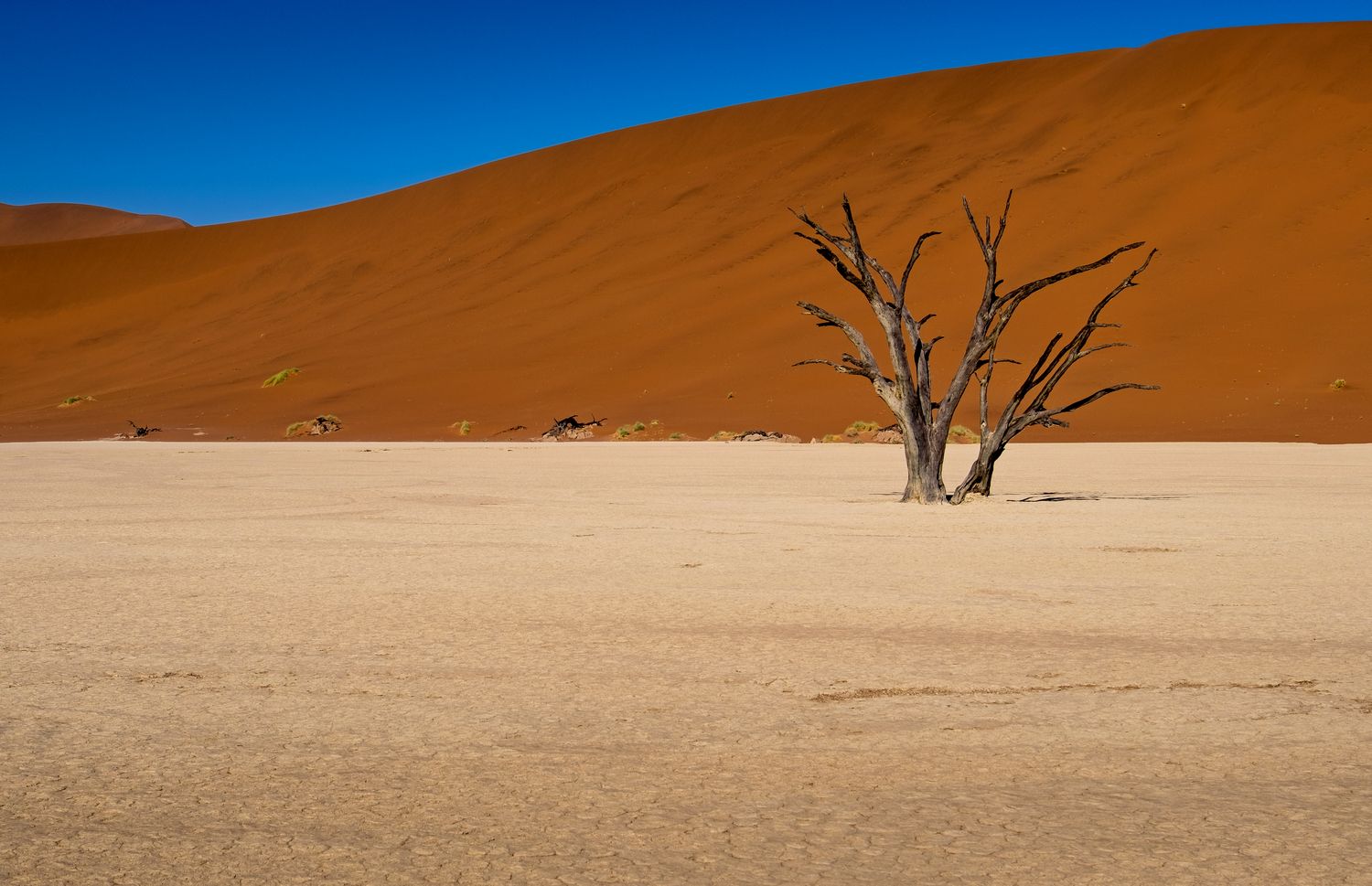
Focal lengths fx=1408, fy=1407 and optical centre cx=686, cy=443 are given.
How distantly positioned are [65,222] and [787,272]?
138122 mm

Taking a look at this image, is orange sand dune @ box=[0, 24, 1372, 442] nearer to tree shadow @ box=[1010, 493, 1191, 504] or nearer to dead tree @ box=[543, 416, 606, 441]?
dead tree @ box=[543, 416, 606, 441]

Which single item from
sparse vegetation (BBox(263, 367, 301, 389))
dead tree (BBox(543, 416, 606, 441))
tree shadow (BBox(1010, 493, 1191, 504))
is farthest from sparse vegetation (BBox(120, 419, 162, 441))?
tree shadow (BBox(1010, 493, 1191, 504))

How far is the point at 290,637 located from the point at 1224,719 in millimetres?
3687

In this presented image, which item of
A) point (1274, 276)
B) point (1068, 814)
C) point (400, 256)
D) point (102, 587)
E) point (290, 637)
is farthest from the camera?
point (400, 256)

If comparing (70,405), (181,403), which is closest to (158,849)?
(181,403)

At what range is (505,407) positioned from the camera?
41.7 meters

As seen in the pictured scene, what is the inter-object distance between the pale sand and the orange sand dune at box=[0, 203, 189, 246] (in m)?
162

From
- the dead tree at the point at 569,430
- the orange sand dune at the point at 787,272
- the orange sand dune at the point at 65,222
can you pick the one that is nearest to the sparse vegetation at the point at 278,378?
the orange sand dune at the point at 787,272

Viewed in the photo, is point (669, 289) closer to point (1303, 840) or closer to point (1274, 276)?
point (1274, 276)

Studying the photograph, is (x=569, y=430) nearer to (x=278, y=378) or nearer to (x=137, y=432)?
(x=137, y=432)

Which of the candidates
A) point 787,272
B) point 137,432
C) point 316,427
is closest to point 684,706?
point 316,427

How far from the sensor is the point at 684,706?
460 cm

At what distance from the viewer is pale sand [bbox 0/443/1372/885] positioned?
10.2 feet

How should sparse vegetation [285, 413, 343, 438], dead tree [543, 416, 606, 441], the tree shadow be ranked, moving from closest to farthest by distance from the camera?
the tree shadow < dead tree [543, 416, 606, 441] < sparse vegetation [285, 413, 343, 438]
